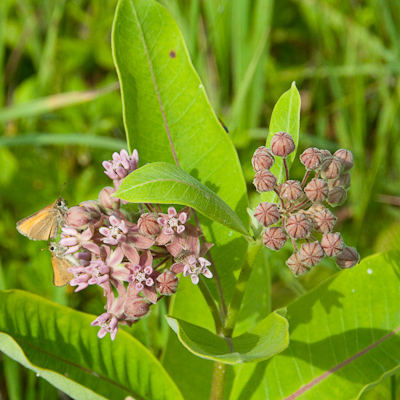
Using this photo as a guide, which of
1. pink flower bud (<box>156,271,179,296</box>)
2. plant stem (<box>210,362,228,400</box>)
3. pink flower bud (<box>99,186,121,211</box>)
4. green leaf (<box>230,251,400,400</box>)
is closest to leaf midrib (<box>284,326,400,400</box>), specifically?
green leaf (<box>230,251,400,400</box>)

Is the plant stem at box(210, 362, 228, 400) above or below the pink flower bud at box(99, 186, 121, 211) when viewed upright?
below

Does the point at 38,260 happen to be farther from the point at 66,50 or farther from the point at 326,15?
the point at 326,15

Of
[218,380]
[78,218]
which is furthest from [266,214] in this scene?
[218,380]

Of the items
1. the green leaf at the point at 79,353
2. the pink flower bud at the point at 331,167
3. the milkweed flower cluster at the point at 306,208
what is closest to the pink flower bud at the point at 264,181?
the milkweed flower cluster at the point at 306,208

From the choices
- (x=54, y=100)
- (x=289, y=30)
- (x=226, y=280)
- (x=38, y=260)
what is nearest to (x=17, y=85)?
(x=54, y=100)

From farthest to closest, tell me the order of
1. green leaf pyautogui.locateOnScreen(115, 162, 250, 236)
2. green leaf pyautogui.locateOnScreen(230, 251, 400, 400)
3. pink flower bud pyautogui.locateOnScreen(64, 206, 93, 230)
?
green leaf pyautogui.locateOnScreen(230, 251, 400, 400), pink flower bud pyautogui.locateOnScreen(64, 206, 93, 230), green leaf pyautogui.locateOnScreen(115, 162, 250, 236)

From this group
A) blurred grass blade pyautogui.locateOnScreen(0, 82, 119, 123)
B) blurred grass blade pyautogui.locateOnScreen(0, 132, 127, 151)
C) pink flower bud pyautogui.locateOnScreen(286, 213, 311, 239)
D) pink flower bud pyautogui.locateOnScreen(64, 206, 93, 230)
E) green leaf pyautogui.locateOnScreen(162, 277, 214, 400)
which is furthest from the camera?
blurred grass blade pyautogui.locateOnScreen(0, 82, 119, 123)

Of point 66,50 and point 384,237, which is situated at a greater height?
point 66,50

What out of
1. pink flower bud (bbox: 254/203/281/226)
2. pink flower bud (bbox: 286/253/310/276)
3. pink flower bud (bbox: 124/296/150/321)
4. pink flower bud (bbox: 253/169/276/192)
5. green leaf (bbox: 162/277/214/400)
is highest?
pink flower bud (bbox: 253/169/276/192)

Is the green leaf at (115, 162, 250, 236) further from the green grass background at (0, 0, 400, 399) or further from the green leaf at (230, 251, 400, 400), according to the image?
the green grass background at (0, 0, 400, 399)
